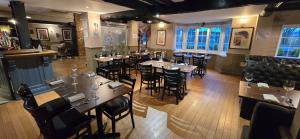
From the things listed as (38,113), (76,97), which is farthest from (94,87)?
(38,113)

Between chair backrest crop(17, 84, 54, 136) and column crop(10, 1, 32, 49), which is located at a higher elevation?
column crop(10, 1, 32, 49)

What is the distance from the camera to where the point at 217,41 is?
7309 millimetres

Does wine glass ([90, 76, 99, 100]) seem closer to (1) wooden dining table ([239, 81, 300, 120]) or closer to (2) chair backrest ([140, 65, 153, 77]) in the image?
(2) chair backrest ([140, 65, 153, 77])

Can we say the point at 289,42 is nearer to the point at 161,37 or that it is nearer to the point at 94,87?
the point at 161,37

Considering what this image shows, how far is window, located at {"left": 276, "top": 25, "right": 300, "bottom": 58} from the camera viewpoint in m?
Answer: 4.85

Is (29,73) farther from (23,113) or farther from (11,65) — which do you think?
(23,113)

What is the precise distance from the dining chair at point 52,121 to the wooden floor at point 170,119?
0.77 m

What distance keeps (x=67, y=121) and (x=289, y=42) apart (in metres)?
7.01

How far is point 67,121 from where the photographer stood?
1.80 meters

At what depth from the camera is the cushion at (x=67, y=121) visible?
1.68 metres

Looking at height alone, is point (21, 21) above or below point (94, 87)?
above

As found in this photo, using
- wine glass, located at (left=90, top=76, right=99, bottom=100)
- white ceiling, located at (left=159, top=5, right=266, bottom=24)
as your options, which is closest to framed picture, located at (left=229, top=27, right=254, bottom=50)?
white ceiling, located at (left=159, top=5, right=266, bottom=24)

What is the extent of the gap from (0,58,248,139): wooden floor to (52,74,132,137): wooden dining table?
0.69m

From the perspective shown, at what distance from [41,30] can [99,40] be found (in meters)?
5.48
